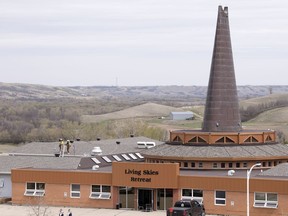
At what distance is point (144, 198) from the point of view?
196 ft

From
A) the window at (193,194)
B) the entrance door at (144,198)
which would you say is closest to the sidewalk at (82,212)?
the entrance door at (144,198)

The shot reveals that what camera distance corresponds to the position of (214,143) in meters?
63.8

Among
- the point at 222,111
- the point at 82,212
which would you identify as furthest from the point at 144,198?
the point at 222,111

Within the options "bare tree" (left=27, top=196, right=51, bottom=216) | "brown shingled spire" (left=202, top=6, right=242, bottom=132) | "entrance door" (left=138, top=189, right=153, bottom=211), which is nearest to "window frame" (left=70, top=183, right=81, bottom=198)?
"bare tree" (left=27, top=196, right=51, bottom=216)

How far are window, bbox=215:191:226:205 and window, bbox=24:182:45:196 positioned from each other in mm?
14055

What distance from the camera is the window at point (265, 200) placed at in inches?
2163

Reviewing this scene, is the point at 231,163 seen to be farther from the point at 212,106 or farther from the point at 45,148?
the point at 45,148

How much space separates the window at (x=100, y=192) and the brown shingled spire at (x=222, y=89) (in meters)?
10.6

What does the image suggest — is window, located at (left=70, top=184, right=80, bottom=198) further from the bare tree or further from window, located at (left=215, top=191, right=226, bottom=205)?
window, located at (left=215, top=191, right=226, bottom=205)

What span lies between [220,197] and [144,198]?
612 centimetres

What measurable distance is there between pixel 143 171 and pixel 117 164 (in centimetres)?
220

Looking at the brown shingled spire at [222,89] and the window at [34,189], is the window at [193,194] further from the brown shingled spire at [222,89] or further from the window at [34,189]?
the window at [34,189]

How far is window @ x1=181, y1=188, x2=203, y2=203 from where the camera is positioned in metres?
57.6

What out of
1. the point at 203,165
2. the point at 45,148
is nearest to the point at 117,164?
the point at 203,165
